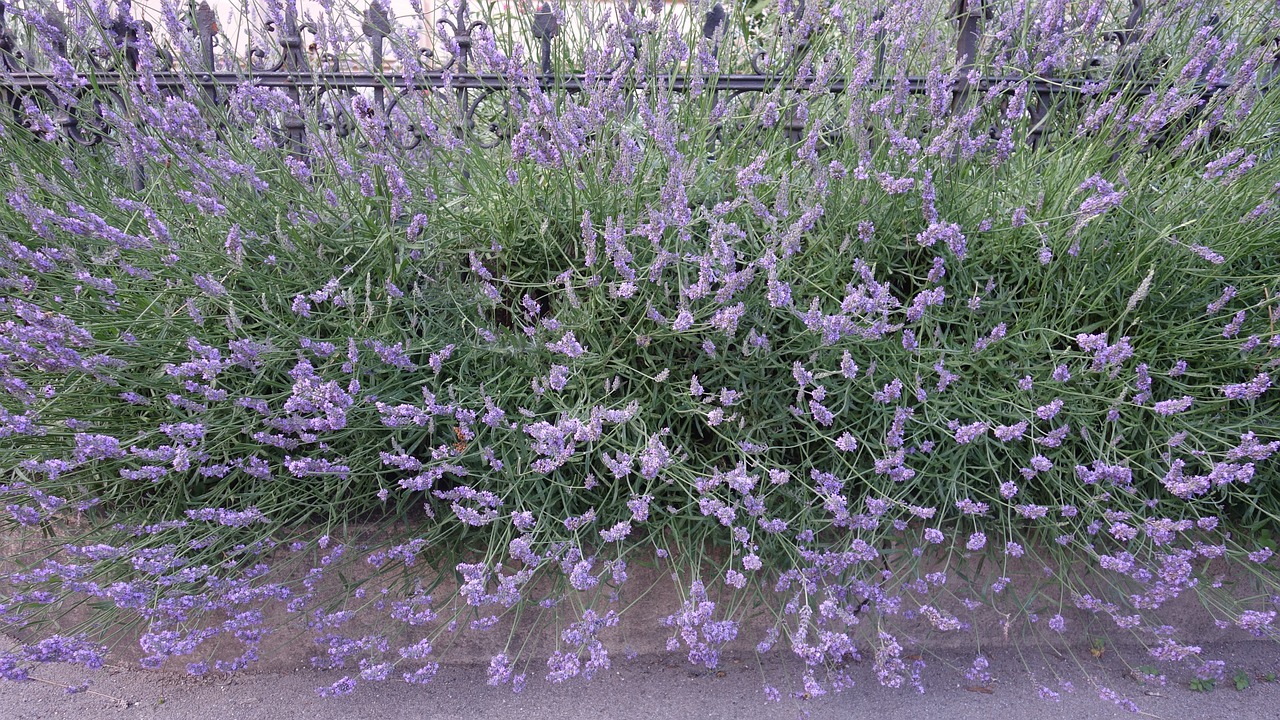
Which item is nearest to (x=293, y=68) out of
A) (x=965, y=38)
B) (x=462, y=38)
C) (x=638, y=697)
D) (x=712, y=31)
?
(x=462, y=38)

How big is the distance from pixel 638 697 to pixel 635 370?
864 millimetres

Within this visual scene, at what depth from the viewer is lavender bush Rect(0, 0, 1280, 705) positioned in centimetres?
175

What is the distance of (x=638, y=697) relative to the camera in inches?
78.8

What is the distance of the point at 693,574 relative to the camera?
1811mm

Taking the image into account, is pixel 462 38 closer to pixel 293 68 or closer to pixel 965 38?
pixel 293 68

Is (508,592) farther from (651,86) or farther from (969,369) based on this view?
(651,86)

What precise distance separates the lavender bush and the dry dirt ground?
78mm

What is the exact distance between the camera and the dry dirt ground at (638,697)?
Result: 1950 millimetres

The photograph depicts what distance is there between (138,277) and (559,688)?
155 centimetres

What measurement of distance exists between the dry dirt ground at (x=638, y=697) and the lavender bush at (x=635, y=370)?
8cm

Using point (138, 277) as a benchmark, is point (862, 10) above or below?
above

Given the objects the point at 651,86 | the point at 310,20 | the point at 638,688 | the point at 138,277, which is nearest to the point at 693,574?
the point at 638,688

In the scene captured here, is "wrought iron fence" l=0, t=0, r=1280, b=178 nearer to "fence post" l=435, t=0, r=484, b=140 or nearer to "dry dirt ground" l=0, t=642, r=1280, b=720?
"fence post" l=435, t=0, r=484, b=140

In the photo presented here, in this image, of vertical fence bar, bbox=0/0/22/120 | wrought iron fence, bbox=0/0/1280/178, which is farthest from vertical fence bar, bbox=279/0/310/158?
vertical fence bar, bbox=0/0/22/120
